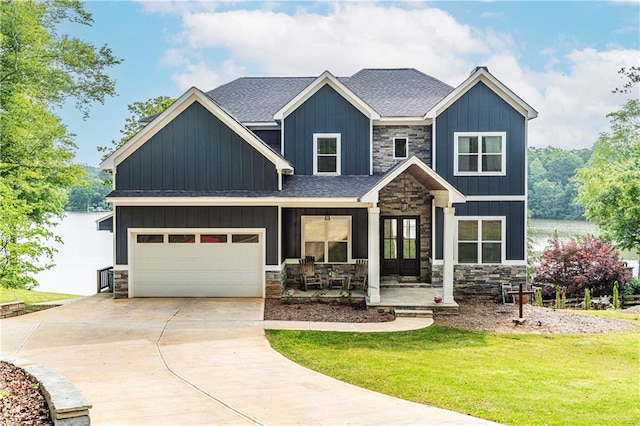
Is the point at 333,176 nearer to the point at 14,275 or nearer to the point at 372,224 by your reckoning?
the point at 372,224

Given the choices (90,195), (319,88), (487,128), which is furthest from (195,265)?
(90,195)

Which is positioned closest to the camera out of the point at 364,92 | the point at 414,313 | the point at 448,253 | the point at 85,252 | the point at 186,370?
the point at 186,370

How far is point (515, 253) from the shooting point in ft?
54.5

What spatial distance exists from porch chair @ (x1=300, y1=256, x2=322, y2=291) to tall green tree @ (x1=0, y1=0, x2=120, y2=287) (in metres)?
9.53


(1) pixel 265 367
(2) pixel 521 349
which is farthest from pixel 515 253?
(1) pixel 265 367

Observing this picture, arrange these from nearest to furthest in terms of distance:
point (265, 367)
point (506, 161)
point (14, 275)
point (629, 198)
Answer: point (265, 367), point (506, 161), point (14, 275), point (629, 198)

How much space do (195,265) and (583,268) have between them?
47.6ft

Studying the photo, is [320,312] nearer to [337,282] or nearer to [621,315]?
[337,282]

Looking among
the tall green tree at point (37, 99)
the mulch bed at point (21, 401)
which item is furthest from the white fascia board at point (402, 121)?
the mulch bed at point (21, 401)

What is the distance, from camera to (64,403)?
5.45 meters

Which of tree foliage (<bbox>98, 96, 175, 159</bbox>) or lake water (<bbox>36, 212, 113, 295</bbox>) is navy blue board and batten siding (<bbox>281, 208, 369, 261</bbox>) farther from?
tree foliage (<bbox>98, 96, 175, 159</bbox>)

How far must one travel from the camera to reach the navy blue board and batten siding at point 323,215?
16.8 m

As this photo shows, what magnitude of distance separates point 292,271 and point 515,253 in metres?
7.04

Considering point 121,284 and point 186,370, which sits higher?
point 121,284
